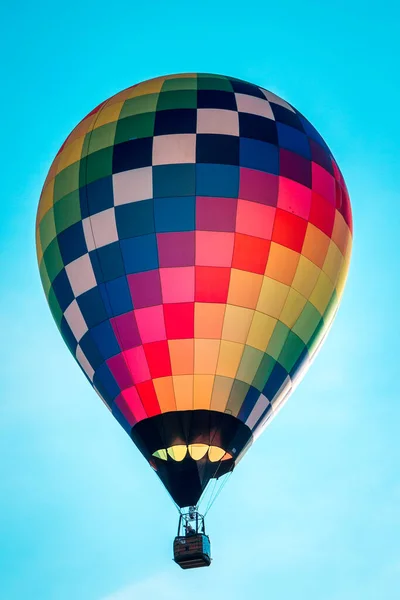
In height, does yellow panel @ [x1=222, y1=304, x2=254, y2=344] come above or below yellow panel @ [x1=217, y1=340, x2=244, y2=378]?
above

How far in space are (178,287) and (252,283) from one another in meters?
1.10

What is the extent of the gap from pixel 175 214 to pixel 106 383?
2730mm

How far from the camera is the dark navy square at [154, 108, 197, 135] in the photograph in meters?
18.7

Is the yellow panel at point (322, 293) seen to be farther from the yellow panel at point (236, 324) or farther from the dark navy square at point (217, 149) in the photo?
the dark navy square at point (217, 149)

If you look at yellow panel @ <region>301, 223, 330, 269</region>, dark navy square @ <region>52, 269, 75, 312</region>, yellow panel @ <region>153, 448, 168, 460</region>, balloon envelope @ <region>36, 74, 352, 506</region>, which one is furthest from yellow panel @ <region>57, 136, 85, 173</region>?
yellow panel @ <region>153, 448, 168, 460</region>

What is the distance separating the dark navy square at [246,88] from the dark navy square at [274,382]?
14.8 ft

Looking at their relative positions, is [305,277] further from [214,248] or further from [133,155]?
[133,155]

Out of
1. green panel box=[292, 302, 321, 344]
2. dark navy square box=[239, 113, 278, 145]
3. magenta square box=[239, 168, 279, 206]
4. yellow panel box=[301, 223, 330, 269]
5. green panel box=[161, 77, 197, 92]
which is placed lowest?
green panel box=[292, 302, 321, 344]

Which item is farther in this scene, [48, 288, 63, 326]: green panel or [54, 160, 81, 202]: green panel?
[48, 288, 63, 326]: green panel

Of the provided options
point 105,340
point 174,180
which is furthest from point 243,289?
point 105,340

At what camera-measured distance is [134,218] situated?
18.2 meters

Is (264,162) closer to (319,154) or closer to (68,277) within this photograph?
(319,154)

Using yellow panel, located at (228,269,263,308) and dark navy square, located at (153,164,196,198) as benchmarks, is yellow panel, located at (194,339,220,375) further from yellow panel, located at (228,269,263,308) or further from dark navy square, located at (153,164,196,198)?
dark navy square, located at (153,164,196,198)

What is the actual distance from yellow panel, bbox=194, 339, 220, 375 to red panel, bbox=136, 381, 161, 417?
0.71 m
